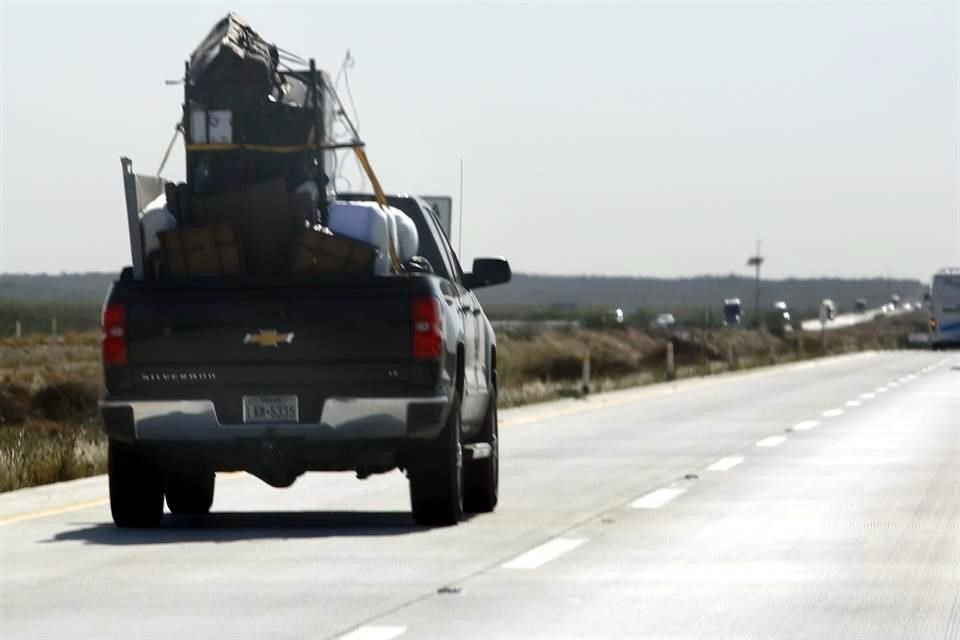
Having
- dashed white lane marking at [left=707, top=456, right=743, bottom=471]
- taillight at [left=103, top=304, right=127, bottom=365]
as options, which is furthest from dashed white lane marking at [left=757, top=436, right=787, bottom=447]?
taillight at [left=103, top=304, right=127, bottom=365]

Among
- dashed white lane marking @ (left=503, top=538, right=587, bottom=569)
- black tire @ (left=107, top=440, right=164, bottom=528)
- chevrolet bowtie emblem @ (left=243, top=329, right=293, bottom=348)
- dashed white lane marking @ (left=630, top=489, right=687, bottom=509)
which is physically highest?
chevrolet bowtie emblem @ (left=243, top=329, right=293, bottom=348)

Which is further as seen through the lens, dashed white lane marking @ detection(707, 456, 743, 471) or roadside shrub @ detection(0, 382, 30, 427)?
roadside shrub @ detection(0, 382, 30, 427)

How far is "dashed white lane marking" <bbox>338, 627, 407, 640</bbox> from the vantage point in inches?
380

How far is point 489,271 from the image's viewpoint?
1625cm

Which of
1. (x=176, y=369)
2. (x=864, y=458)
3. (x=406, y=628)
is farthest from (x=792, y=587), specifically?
(x=864, y=458)

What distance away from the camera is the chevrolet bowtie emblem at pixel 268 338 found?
13.9m

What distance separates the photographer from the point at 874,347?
101625mm

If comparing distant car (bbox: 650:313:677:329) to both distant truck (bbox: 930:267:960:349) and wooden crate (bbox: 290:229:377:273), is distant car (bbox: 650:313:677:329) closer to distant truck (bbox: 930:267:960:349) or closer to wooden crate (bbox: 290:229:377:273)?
distant truck (bbox: 930:267:960:349)

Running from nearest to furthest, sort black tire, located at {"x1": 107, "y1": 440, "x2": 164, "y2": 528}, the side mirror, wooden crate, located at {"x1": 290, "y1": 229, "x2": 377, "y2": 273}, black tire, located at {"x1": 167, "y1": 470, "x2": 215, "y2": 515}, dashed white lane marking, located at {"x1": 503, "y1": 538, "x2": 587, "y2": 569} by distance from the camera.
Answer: dashed white lane marking, located at {"x1": 503, "y1": 538, "x2": 587, "y2": 569}, wooden crate, located at {"x1": 290, "y1": 229, "x2": 377, "y2": 273}, black tire, located at {"x1": 107, "y1": 440, "x2": 164, "y2": 528}, black tire, located at {"x1": 167, "y1": 470, "x2": 215, "y2": 515}, the side mirror

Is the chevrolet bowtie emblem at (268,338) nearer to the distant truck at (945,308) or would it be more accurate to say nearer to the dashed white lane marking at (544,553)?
the dashed white lane marking at (544,553)

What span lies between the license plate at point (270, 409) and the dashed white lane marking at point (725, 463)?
7.42 m

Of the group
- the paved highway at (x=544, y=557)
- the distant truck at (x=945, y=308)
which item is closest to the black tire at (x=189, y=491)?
the paved highway at (x=544, y=557)

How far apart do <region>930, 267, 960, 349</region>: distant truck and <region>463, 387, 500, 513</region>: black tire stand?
77.0 metres

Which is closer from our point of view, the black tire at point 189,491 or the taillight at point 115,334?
the taillight at point 115,334
